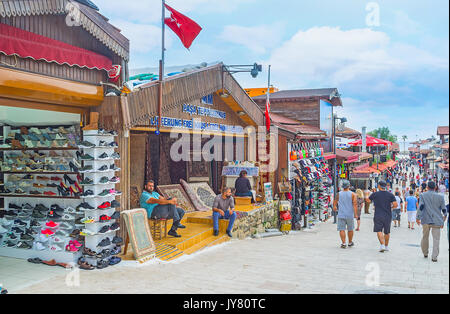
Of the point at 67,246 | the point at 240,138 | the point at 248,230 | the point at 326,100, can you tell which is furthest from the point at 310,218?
the point at 67,246

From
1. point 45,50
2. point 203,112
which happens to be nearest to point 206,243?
point 203,112

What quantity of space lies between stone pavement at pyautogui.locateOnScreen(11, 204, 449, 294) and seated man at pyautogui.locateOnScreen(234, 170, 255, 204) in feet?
14.9

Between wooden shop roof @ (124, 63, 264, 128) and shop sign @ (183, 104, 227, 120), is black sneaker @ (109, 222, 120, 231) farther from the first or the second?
shop sign @ (183, 104, 227, 120)

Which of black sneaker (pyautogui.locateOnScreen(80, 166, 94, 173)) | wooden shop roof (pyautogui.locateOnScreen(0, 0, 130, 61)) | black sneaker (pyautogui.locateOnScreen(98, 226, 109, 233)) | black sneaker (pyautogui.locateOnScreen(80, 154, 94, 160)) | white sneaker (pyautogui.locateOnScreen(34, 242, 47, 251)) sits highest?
wooden shop roof (pyautogui.locateOnScreen(0, 0, 130, 61))

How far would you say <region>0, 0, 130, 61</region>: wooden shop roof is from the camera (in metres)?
6.61

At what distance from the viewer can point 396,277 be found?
6.69 metres

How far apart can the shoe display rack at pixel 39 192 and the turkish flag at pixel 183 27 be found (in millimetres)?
3180

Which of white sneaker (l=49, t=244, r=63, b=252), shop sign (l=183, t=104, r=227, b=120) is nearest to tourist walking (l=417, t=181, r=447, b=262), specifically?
shop sign (l=183, t=104, r=227, b=120)

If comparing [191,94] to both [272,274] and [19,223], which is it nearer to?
[19,223]

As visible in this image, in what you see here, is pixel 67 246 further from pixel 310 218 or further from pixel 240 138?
pixel 310 218

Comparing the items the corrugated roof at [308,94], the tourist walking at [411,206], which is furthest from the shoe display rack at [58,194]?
the corrugated roof at [308,94]

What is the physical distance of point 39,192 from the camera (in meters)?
8.21

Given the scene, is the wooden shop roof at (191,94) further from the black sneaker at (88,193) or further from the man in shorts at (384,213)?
the man in shorts at (384,213)

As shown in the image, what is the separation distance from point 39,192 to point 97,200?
142 centimetres
